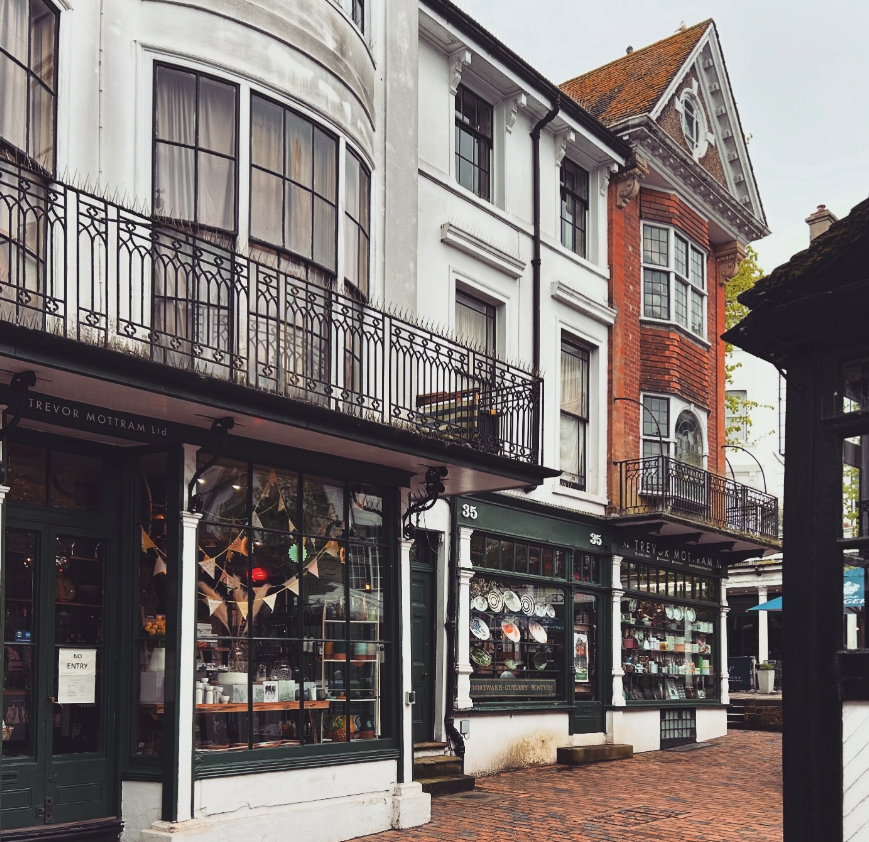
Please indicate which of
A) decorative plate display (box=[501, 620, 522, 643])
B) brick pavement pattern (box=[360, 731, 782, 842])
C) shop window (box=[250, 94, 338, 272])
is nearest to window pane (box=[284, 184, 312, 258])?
shop window (box=[250, 94, 338, 272])

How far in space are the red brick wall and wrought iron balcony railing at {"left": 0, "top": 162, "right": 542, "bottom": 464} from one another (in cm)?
668

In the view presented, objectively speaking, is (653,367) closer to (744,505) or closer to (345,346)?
(744,505)

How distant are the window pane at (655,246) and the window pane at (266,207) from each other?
11.0 m

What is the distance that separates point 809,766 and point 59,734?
577cm

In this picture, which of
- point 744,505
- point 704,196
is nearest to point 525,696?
point 744,505

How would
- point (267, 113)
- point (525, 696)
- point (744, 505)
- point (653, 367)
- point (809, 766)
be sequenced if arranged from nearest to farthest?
point (809, 766)
point (267, 113)
point (525, 696)
point (653, 367)
point (744, 505)

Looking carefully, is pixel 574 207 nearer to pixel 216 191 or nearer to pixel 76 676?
pixel 216 191

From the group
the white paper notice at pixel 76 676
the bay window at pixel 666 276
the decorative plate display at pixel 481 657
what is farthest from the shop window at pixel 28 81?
the bay window at pixel 666 276

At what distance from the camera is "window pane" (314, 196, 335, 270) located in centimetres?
1190

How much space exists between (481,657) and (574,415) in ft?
15.3

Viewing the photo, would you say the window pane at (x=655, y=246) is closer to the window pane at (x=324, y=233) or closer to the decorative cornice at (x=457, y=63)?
the decorative cornice at (x=457, y=63)

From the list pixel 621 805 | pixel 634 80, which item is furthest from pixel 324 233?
pixel 634 80

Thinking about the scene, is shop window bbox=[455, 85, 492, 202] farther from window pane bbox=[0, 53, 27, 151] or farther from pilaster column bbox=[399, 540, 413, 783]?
window pane bbox=[0, 53, 27, 151]

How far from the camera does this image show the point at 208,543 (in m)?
10.7
